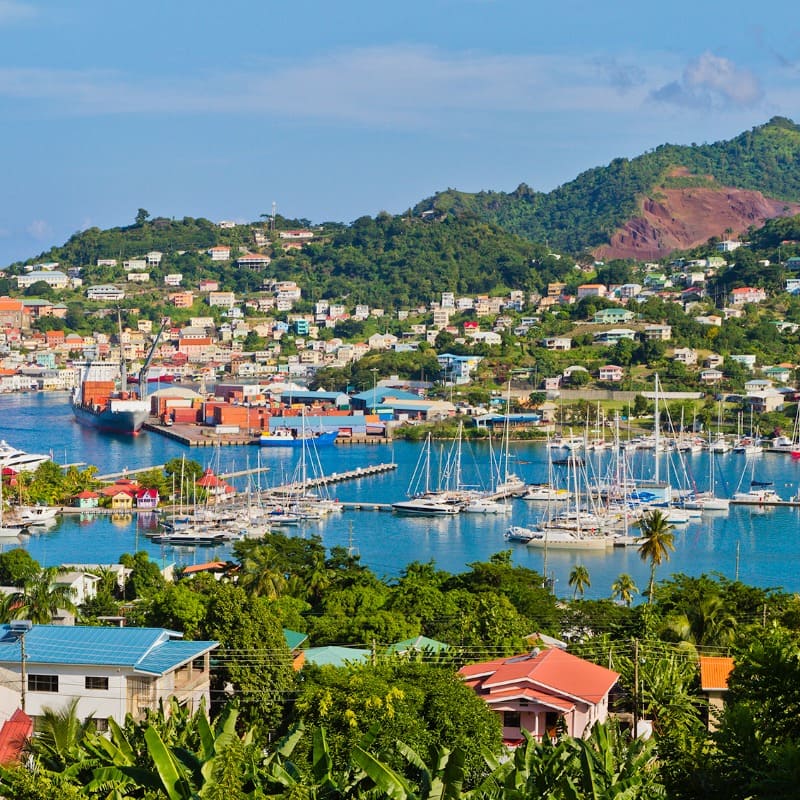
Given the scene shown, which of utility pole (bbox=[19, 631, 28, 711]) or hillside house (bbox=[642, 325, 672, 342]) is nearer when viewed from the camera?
utility pole (bbox=[19, 631, 28, 711])

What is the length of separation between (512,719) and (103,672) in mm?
1864

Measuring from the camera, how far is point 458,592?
970cm

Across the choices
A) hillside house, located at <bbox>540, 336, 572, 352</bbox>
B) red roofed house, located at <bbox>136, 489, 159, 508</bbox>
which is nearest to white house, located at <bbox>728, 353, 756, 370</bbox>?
hillside house, located at <bbox>540, 336, 572, 352</bbox>

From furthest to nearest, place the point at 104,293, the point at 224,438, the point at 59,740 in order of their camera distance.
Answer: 1. the point at 104,293
2. the point at 224,438
3. the point at 59,740

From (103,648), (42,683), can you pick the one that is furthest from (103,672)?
(42,683)

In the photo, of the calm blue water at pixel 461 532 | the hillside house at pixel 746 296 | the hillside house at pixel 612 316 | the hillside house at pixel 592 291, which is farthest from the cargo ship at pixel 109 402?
the hillside house at pixel 746 296

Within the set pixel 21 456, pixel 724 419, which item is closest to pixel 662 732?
pixel 21 456

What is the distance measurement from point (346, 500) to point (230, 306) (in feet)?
117

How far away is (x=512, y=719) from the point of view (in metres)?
6.74

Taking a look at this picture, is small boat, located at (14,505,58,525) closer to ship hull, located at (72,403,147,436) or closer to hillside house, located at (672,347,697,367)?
ship hull, located at (72,403,147,436)

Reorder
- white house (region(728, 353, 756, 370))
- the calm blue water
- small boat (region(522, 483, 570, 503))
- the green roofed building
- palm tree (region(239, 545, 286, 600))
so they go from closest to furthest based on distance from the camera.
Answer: the green roofed building, palm tree (region(239, 545, 286, 600)), the calm blue water, small boat (region(522, 483, 570, 503)), white house (region(728, 353, 756, 370))

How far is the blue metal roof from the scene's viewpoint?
6.69 m

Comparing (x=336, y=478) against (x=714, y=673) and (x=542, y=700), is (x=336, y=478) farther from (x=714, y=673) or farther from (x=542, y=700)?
(x=542, y=700)

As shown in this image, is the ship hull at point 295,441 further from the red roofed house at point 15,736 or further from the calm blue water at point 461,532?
the red roofed house at point 15,736
